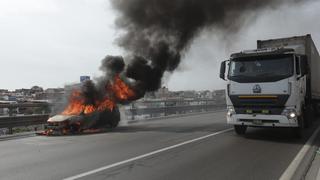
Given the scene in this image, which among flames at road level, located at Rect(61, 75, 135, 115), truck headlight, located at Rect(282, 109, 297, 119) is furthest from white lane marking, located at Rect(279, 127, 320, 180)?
flames at road level, located at Rect(61, 75, 135, 115)

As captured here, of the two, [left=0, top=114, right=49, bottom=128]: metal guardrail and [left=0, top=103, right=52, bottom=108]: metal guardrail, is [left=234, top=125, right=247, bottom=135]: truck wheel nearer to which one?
[left=0, top=114, right=49, bottom=128]: metal guardrail

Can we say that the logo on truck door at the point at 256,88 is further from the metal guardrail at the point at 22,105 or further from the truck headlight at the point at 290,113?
the metal guardrail at the point at 22,105

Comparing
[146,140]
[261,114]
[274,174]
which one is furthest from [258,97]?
[274,174]

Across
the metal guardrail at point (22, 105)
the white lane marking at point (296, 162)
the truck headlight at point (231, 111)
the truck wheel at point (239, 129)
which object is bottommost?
the white lane marking at point (296, 162)

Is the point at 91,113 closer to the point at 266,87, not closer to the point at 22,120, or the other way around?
the point at 22,120

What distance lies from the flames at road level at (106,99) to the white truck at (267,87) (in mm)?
6184

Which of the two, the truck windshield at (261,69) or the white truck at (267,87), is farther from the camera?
the truck windshield at (261,69)

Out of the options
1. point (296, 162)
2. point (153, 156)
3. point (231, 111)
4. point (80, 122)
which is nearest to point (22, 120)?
point (80, 122)

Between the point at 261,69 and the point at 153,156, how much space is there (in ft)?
16.7

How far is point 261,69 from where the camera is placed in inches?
511

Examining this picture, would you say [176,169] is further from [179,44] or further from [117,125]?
[179,44]

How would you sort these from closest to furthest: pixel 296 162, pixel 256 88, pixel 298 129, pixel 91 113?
1. pixel 296 162
2. pixel 256 88
3. pixel 298 129
4. pixel 91 113

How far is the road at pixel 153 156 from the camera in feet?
25.8

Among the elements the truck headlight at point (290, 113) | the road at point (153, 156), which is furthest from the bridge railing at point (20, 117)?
the truck headlight at point (290, 113)
